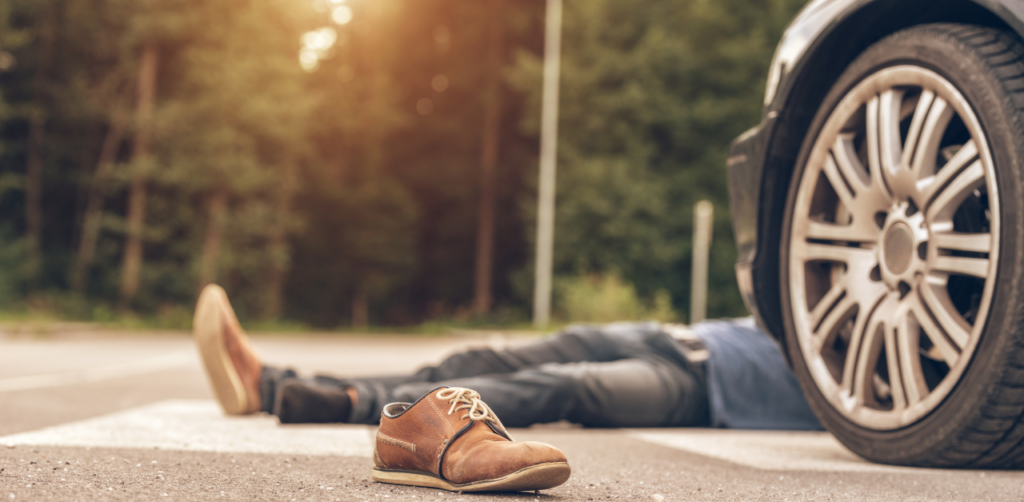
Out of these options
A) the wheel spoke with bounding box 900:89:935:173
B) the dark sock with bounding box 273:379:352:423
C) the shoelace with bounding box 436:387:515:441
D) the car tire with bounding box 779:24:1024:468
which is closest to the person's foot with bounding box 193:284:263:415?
the dark sock with bounding box 273:379:352:423

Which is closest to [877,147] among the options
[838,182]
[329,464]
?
[838,182]

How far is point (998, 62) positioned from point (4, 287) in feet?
73.3

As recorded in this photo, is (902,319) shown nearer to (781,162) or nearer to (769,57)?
(781,162)

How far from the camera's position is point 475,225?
32.6 meters

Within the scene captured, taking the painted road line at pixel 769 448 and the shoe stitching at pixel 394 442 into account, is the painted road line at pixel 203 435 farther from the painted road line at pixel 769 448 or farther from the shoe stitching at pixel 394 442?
the painted road line at pixel 769 448

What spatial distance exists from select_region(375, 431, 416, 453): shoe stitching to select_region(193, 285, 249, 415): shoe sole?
1676 mm

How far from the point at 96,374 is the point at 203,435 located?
4.29 m

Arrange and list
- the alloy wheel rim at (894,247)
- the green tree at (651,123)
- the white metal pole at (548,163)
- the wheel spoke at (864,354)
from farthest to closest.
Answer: the green tree at (651,123) → the white metal pole at (548,163) → the wheel spoke at (864,354) → the alloy wheel rim at (894,247)

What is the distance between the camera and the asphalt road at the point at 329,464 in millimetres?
1915

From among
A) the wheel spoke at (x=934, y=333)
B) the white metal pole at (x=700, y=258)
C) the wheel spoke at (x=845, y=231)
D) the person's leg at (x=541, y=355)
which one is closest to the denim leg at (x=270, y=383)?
the person's leg at (x=541, y=355)

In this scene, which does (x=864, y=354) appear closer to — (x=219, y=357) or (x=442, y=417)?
(x=442, y=417)

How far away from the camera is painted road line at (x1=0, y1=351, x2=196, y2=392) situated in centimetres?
534

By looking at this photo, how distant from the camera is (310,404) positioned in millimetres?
3207

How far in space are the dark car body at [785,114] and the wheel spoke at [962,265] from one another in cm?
67
